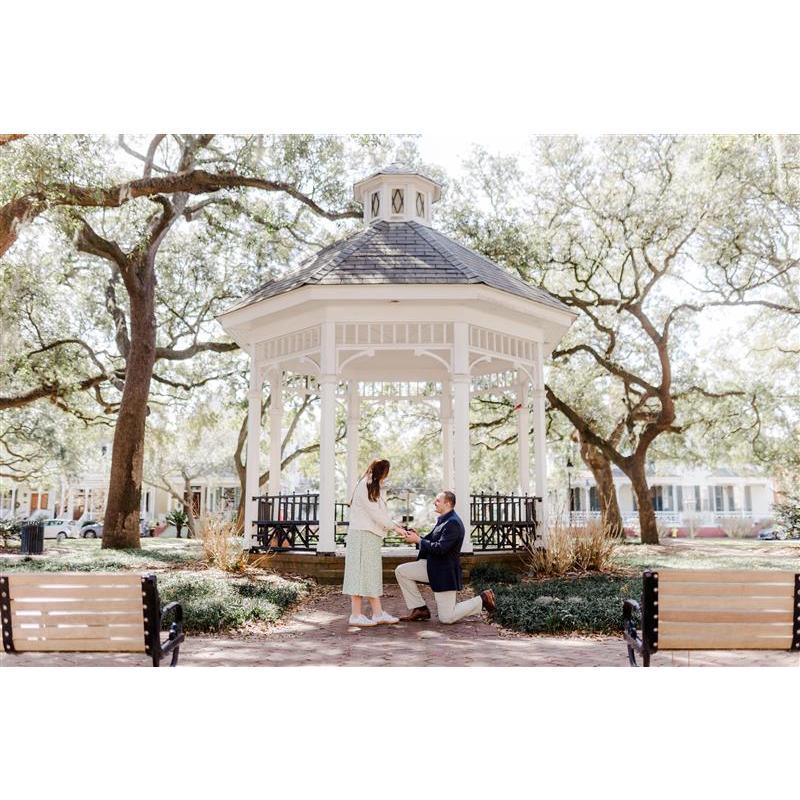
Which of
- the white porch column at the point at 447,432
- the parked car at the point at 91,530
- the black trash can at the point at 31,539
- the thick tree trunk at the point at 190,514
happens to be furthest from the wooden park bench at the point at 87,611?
the parked car at the point at 91,530

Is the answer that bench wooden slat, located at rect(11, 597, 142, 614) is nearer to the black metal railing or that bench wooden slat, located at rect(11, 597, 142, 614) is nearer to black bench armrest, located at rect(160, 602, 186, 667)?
black bench armrest, located at rect(160, 602, 186, 667)

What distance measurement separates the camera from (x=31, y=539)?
55.6ft

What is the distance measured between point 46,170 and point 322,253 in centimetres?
511

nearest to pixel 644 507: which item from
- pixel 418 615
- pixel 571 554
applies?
pixel 571 554

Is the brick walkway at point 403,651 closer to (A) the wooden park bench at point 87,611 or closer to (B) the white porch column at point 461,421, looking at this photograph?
(A) the wooden park bench at point 87,611

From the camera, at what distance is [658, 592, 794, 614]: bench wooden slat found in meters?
5.79

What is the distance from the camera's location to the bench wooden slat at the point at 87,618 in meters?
5.62

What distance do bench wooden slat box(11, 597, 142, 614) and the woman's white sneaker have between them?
289 centimetres

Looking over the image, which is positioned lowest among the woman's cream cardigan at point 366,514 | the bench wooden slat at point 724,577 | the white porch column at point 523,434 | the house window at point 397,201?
the bench wooden slat at point 724,577

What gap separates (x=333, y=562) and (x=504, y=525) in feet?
9.66

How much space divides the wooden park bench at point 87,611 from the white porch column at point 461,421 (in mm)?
5849

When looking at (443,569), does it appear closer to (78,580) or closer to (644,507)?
(78,580)
